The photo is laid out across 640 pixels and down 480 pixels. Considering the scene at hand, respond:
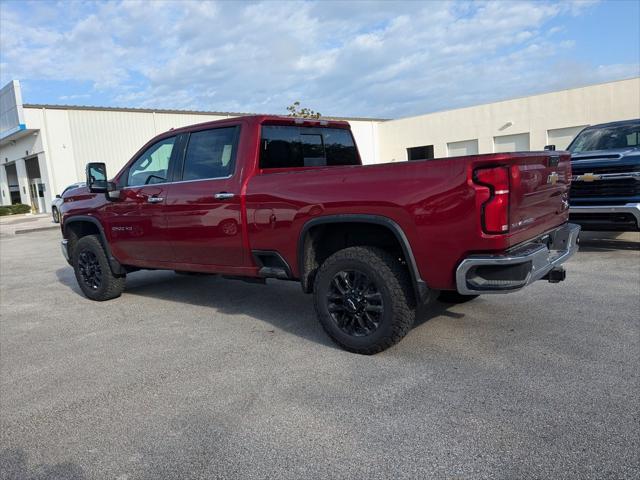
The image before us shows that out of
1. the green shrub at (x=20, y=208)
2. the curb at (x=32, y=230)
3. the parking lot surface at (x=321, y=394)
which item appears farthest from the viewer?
the green shrub at (x=20, y=208)

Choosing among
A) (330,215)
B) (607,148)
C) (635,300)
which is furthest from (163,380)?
(607,148)

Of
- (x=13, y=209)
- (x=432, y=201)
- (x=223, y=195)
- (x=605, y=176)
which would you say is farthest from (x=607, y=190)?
(x=13, y=209)

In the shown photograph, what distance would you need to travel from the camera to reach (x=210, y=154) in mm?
5102

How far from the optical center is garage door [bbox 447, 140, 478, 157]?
3175cm

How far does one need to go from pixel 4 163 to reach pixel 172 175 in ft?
125

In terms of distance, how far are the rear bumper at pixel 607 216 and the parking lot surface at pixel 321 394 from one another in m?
1.55

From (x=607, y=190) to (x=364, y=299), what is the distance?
508 centimetres

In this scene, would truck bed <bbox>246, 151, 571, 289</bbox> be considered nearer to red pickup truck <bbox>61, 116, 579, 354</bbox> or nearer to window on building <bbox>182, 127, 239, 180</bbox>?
red pickup truck <bbox>61, 116, 579, 354</bbox>

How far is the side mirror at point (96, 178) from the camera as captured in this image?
5.87 m

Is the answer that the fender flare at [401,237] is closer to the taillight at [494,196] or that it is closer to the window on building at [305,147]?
the taillight at [494,196]

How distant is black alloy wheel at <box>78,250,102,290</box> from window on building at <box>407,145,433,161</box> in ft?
97.3

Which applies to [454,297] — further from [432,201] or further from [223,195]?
[223,195]

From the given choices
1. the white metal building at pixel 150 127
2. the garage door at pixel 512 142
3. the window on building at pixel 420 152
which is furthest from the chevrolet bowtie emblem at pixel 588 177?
the window on building at pixel 420 152

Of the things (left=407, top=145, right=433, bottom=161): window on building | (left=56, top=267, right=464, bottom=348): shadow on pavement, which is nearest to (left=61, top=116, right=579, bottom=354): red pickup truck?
(left=56, top=267, right=464, bottom=348): shadow on pavement
